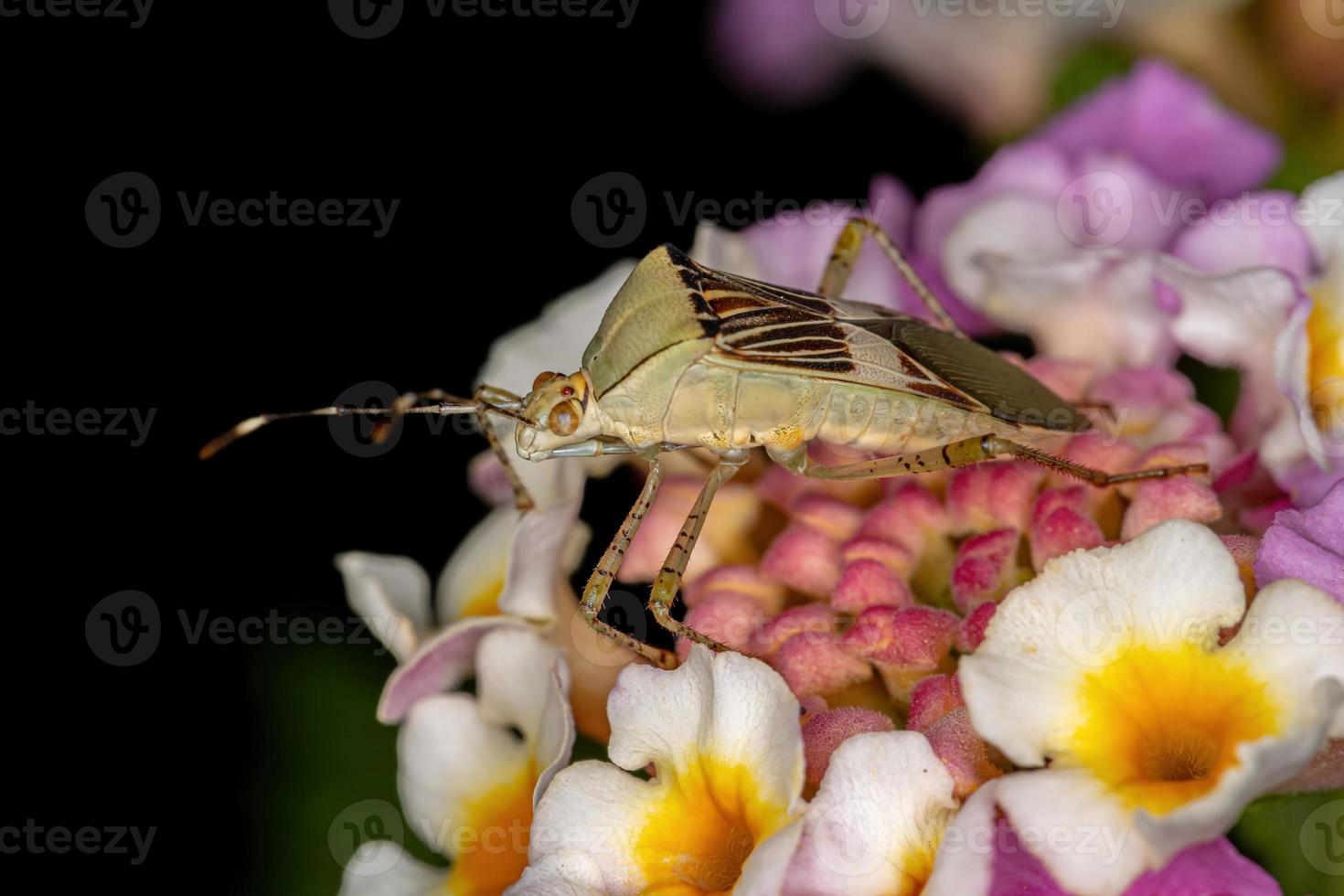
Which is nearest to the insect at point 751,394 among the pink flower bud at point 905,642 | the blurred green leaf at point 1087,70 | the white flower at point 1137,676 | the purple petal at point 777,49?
the pink flower bud at point 905,642

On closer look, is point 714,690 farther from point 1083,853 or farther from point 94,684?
point 94,684

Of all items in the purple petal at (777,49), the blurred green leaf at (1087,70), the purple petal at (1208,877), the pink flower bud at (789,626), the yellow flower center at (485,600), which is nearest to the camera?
the purple petal at (1208,877)

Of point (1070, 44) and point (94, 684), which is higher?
point (1070, 44)

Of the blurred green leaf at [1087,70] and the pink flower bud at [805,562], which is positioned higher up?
the blurred green leaf at [1087,70]

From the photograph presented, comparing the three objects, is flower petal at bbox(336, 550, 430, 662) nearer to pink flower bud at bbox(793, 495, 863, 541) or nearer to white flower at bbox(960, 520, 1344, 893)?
pink flower bud at bbox(793, 495, 863, 541)

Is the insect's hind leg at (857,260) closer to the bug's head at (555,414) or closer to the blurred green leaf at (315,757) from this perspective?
the bug's head at (555,414)

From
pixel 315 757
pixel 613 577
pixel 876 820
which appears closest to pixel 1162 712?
pixel 876 820

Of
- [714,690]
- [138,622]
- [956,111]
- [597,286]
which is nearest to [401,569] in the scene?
[597,286]
